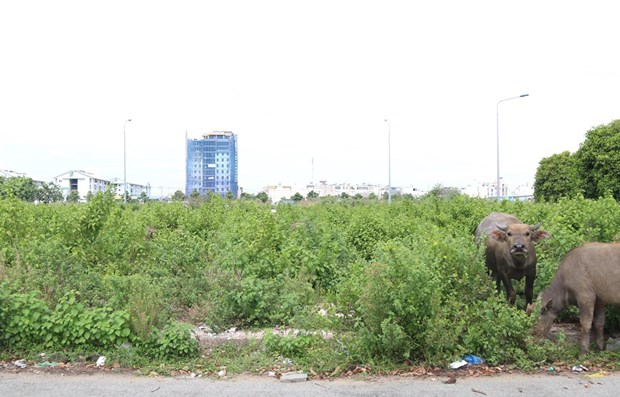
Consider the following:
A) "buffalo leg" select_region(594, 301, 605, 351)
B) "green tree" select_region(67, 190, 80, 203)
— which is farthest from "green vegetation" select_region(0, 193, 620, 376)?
"green tree" select_region(67, 190, 80, 203)

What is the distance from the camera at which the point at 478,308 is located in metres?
5.50

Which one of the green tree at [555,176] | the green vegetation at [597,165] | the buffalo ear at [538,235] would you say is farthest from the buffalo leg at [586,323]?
the green tree at [555,176]

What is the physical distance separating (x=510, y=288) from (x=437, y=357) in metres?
1.94

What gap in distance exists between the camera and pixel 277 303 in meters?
6.62

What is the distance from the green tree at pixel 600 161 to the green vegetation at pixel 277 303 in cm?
2103

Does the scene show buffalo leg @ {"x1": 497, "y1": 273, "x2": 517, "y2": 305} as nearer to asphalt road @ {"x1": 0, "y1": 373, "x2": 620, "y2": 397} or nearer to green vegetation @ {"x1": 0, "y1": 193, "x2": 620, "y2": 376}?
green vegetation @ {"x1": 0, "y1": 193, "x2": 620, "y2": 376}

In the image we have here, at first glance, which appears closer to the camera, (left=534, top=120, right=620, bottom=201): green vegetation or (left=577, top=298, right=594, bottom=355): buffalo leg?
(left=577, top=298, right=594, bottom=355): buffalo leg

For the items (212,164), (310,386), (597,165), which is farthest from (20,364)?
(212,164)

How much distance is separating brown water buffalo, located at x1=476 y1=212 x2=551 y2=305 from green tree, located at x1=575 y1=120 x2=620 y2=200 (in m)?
21.9

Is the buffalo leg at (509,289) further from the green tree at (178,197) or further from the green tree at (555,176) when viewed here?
the green tree at (555,176)

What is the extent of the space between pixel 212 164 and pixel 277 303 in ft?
209

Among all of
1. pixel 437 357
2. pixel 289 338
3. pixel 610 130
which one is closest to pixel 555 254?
pixel 437 357

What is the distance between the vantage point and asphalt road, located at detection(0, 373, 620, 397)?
4660 mm

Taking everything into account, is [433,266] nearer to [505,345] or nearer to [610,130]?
[505,345]
